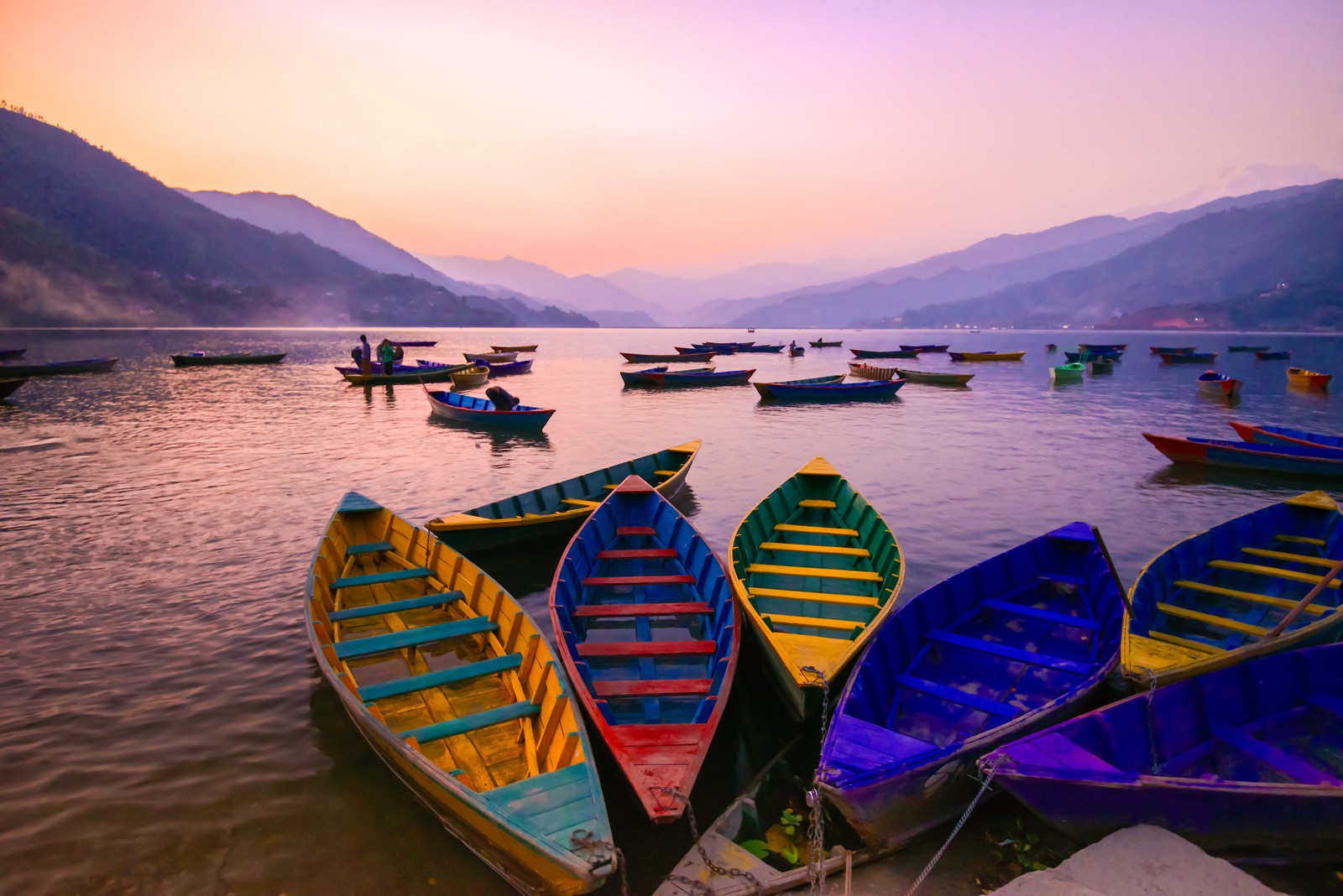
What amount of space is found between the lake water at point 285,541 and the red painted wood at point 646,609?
1330 mm

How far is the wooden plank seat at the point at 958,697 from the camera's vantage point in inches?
263

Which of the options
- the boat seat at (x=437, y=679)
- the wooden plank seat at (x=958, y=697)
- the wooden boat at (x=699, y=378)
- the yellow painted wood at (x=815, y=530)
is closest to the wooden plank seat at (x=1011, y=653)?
the wooden plank seat at (x=958, y=697)

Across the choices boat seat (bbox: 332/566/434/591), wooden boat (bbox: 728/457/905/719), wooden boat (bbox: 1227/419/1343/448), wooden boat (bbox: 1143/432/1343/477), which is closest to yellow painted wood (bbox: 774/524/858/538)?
wooden boat (bbox: 728/457/905/719)

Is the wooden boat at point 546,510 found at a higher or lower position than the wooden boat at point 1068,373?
lower

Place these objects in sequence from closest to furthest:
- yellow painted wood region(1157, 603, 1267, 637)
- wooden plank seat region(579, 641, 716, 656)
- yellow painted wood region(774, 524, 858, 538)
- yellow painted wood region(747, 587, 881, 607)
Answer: wooden plank seat region(579, 641, 716, 656), yellow painted wood region(1157, 603, 1267, 637), yellow painted wood region(747, 587, 881, 607), yellow painted wood region(774, 524, 858, 538)

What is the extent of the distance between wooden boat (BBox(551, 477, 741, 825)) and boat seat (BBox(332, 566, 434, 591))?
2425mm

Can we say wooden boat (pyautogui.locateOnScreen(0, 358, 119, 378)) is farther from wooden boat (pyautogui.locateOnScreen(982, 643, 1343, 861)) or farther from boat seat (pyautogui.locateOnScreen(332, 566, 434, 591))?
wooden boat (pyautogui.locateOnScreen(982, 643, 1343, 861))

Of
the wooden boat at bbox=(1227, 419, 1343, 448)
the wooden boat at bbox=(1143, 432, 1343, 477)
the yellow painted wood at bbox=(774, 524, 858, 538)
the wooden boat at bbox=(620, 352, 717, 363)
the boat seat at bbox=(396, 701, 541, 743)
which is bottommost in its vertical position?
the boat seat at bbox=(396, 701, 541, 743)

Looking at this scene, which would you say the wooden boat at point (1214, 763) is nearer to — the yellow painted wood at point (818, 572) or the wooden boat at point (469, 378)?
the yellow painted wood at point (818, 572)

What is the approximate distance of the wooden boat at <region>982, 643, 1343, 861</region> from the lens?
16.9 feet

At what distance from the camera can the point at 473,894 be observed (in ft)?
18.4

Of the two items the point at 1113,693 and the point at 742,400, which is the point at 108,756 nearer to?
the point at 1113,693

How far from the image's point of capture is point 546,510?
14477mm

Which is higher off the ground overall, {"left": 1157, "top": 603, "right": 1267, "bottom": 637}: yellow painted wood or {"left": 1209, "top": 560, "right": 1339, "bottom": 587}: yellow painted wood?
{"left": 1209, "top": 560, "right": 1339, "bottom": 587}: yellow painted wood
